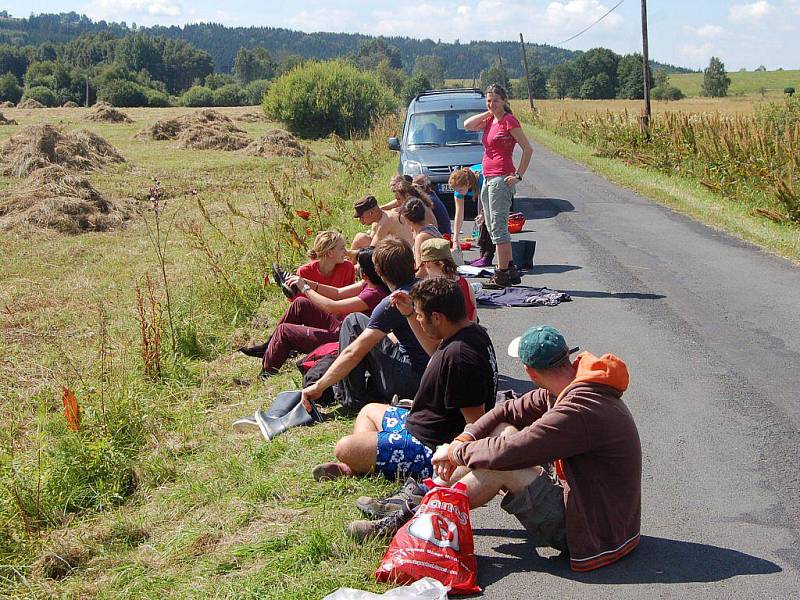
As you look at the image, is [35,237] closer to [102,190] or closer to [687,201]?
[102,190]

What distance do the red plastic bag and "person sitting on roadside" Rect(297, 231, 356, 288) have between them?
3.94m

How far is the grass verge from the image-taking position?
13.4 metres

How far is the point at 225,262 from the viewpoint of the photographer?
11.9 meters

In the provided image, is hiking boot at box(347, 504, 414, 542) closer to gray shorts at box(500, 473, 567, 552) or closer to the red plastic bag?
the red plastic bag

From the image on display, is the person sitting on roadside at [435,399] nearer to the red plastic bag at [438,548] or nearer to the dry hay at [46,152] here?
the red plastic bag at [438,548]

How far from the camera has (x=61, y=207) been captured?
57.3ft

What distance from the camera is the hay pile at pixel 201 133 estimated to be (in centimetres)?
3309

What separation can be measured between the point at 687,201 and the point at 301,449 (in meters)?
Answer: 13.6

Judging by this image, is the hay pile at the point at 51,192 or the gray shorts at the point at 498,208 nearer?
the gray shorts at the point at 498,208

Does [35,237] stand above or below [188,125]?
below

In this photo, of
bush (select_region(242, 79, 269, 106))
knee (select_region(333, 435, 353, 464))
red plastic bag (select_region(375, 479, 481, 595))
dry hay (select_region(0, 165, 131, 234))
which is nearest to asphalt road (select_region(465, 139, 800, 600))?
red plastic bag (select_region(375, 479, 481, 595))

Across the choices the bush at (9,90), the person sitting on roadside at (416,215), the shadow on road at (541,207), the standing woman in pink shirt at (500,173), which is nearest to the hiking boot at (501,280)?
the standing woman in pink shirt at (500,173)

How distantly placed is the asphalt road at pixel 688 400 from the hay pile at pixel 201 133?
21.5 m

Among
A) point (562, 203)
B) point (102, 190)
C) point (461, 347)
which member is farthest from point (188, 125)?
point (461, 347)
